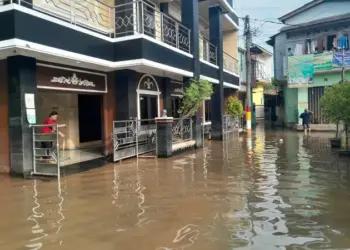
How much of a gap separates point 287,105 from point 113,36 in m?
17.1

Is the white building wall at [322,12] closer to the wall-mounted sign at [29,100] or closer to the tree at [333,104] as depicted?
the tree at [333,104]

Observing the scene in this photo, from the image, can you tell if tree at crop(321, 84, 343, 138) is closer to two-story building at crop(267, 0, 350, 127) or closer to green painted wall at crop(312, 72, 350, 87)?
two-story building at crop(267, 0, 350, 127)

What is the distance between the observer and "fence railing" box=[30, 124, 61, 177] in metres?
7.79

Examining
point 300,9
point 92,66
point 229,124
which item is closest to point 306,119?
point 229,124

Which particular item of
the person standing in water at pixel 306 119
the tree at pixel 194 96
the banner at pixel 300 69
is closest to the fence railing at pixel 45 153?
the tree at pixel 194 96

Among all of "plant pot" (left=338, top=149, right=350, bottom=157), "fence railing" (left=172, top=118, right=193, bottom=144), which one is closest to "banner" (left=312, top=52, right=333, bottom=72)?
"plant pot" (left=338, top=149, right=350, bottom=157)

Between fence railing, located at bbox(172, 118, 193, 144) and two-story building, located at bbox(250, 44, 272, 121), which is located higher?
two-story building, located at bbox(250, 44, 272, 121)

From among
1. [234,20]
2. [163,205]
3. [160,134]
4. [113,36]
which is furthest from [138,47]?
[234,20]

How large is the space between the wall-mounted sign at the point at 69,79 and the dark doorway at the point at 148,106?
188cm

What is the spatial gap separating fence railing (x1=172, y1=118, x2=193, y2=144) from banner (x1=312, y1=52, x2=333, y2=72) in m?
12.8

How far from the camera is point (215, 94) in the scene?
57.6ft

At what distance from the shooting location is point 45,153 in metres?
7.98

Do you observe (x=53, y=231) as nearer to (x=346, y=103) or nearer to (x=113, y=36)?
(x=113, y=36)

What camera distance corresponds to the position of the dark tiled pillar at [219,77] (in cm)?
1702
